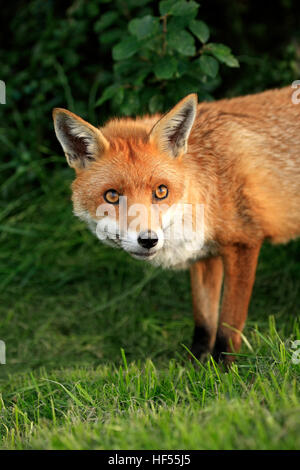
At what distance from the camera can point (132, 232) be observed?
2645 millimetres

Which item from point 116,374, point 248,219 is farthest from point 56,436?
point 248,219

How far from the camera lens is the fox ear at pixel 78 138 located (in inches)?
111

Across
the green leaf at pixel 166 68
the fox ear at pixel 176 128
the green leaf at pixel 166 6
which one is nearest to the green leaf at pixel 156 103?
the green leaf at pixel 166 68

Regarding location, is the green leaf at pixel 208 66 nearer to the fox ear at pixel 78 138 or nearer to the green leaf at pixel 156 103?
the green leaf at pixel 156 103

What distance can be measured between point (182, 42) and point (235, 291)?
1.73m

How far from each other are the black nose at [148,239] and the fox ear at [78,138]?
0.60 meters

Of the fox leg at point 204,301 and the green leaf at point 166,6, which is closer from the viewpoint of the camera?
the green leaf at point 166,6

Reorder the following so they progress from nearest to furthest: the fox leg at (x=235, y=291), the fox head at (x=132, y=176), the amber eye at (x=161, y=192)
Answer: the fox head at (x=132, y=176)
the amber eye at (x=161, y=192)
the fox leg at (x=235, y=291)

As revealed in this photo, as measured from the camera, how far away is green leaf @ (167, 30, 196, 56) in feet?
11.7

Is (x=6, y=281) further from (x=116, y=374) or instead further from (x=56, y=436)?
(x=56, y=436)

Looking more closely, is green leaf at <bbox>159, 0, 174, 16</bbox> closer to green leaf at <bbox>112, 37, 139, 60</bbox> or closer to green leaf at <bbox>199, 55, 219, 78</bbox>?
green leaf at <bbox>112, 37, 139, 60</bbox>

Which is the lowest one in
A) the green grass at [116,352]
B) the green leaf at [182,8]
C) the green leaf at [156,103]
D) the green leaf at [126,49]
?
the green grass at [116,352]

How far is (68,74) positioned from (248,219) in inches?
143

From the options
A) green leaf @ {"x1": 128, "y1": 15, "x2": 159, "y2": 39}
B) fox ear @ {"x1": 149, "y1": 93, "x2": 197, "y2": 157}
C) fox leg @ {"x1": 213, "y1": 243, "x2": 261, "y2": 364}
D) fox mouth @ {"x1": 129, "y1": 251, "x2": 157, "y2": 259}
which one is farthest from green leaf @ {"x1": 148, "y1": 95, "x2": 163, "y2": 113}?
fox mouth @ {"x1": 129, "y1": 251, "x2": 157, "y2": 259}
